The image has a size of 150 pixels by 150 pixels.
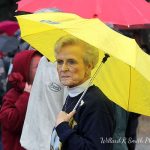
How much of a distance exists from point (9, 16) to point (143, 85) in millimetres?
10753

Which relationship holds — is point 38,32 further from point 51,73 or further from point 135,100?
point 135,100

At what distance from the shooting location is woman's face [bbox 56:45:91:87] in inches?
114

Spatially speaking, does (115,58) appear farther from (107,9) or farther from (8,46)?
(8,46)

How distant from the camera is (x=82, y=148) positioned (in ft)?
8.96

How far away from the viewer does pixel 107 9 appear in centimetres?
496

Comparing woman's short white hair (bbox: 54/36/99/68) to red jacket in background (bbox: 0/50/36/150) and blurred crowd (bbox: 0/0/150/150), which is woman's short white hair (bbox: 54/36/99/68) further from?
red jacket in background (bbox: 0/50/36/150)

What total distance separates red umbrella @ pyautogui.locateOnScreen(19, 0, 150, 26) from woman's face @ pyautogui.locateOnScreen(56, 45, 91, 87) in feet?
6.34

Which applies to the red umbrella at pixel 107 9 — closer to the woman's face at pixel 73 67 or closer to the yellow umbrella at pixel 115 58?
the yellow umbrella at pixel 115 58

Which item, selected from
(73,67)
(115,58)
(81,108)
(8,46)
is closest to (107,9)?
(8,46)

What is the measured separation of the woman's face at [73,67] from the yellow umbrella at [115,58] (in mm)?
112

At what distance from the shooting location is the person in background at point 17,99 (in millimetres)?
3852

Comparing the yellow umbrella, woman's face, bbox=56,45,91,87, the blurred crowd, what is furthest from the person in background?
woman's face, bbox=56,45,91,87

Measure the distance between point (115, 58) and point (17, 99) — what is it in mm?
1204

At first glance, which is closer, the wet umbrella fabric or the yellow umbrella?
the yellow umbrella
